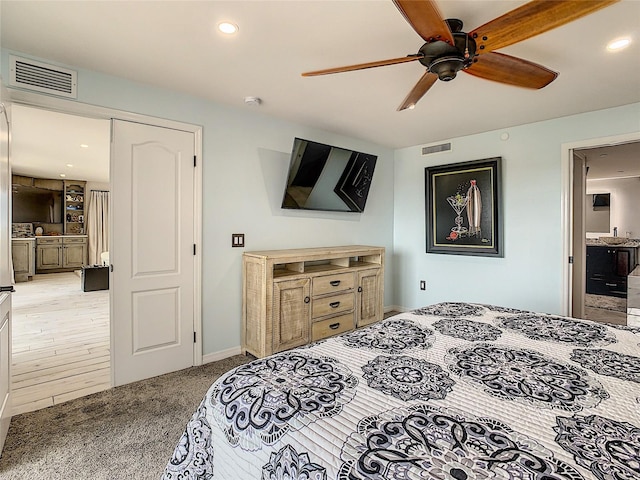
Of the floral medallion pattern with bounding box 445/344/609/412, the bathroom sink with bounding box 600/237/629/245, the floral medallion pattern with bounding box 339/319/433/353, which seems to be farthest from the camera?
the bathroom sink with bounding box 600/237/629/245

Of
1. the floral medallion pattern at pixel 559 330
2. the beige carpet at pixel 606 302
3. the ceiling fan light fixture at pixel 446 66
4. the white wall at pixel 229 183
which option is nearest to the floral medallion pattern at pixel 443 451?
the floral medallion pattern at pixel 559 330

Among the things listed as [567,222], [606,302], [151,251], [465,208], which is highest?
[465,208]

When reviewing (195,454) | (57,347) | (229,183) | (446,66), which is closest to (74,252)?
(57,347)

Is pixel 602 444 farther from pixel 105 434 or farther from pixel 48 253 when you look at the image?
pixel 48 253

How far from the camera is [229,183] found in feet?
10.3

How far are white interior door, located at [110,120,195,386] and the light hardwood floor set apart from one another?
40 centimetres

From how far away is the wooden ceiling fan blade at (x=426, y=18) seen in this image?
4.25 ft

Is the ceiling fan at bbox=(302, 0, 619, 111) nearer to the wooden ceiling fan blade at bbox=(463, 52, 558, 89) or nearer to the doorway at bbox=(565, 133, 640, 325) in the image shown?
the wooden ceiling fan blade at bbox=(463, 52, 558, 89)

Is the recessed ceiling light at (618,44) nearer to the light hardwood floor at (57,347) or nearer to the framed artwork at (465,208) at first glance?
the framed artwork at (465,208)

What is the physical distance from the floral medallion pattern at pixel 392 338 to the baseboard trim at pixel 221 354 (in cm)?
186

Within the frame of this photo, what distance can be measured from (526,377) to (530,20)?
141 centimetres

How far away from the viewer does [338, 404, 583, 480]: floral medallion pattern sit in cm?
73

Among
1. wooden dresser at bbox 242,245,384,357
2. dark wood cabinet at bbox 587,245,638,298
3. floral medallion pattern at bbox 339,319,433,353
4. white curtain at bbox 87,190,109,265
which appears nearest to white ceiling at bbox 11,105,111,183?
white curtain at bbox 87,190,109,265

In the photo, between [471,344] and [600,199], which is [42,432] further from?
[600,199]
